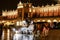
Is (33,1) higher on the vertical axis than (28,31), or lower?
higher

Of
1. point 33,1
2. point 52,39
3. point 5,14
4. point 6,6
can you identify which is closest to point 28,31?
point 52,39

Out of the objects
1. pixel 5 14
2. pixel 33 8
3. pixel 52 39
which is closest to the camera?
pixel 52 39

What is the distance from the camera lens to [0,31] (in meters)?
3.54

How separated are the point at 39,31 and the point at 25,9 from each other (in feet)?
1.66

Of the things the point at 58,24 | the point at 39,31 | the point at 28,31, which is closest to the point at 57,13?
the point at 58,24

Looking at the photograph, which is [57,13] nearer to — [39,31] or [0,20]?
[39,31]

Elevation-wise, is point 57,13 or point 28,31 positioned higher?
point 57,13

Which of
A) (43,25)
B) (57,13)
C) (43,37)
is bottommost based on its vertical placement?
(43,37)

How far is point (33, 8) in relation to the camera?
3061 mm

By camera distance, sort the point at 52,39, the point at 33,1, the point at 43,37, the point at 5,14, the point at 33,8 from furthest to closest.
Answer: the point at 5,14, the point at 33,1, the point at 33,8, the point at 43,37, the point at 52,39

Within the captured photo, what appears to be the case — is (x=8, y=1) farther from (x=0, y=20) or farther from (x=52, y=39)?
(x=52, y=39)

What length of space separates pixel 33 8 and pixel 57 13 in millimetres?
485

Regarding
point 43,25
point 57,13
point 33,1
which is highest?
point 33,1

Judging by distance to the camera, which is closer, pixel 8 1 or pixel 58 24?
pixel 58 24
